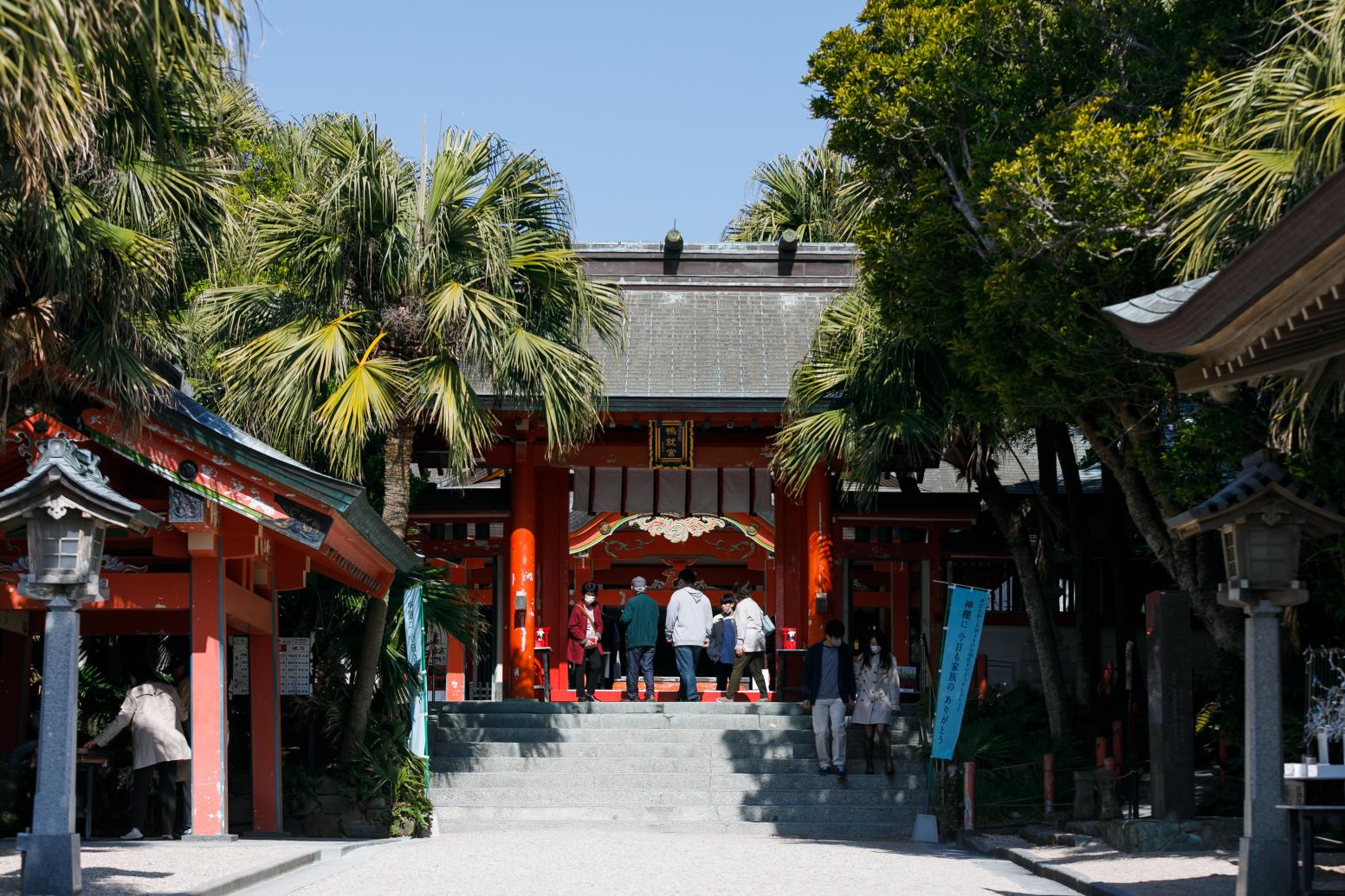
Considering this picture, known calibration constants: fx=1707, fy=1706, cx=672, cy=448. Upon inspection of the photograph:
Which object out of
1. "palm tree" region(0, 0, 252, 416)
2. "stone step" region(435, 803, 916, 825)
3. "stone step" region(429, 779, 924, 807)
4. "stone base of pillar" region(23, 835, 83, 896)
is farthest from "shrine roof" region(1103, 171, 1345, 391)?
"stone step" region(429, 779, 924, 807)

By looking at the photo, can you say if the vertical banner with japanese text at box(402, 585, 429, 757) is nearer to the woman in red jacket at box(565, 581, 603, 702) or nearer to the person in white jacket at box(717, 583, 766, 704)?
the woman in red jacket at box(565, 581, 603, 702)

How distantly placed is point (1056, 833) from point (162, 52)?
9559 millimetres

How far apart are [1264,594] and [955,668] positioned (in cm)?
668

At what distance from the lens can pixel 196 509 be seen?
41.6ft

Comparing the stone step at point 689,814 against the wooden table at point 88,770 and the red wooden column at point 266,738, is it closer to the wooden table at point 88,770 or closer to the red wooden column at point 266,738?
the red wooden column at point 266,738

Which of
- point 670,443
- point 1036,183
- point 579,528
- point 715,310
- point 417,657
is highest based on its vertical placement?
point 715,310

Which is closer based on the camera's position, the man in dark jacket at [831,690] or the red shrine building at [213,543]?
the red shrine building at [213,543]

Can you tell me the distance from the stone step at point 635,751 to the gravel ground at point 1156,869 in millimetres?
4849

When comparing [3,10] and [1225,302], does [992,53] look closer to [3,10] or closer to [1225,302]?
[1225,302]

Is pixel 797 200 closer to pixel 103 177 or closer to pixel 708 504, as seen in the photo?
pixel 708 504

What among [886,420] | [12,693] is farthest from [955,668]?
[12,693]

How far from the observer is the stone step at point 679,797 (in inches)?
656

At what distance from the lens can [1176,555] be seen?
13.9m

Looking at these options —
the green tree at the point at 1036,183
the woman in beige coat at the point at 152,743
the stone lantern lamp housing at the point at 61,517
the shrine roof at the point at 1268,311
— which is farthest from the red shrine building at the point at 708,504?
the stone lantern lamp housing at the point at 61,517
